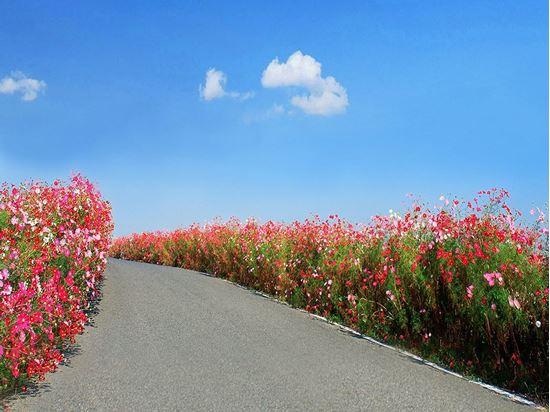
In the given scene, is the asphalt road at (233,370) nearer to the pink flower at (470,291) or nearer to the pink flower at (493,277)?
the pink flower at (470,291)

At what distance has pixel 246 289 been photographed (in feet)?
38.5

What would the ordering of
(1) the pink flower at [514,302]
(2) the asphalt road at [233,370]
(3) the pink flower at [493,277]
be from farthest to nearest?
(3) the pink flower at [493,277] → (1) the pink flower at [514,302] → (2) the asphalt road at [233,370]

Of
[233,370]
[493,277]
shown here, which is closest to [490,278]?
[493,277]

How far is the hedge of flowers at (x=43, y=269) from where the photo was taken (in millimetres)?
5605

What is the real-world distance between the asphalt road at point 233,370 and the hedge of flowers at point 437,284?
23.5 inches

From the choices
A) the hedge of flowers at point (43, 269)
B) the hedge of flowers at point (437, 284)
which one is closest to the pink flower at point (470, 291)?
the hedge of flowers at point (437, 284)

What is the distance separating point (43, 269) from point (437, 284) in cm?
521

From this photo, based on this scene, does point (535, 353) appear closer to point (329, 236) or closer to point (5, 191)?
point (329, 236)

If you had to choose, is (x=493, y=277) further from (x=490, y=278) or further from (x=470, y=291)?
(x=470, y=291)

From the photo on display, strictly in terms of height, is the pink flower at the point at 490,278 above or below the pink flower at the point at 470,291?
above

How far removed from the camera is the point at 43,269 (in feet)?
22.5

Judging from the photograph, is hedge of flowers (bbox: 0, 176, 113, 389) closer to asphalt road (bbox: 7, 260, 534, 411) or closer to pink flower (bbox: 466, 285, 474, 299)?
asphalt road (bbox: 7, 260, 534, 411)

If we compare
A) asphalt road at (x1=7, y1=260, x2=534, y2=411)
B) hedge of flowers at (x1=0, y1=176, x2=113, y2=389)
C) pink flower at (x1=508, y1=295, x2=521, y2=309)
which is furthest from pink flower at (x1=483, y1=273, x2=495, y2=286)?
hedge of flowers at (x1=0, y1=176, x2=113, y2=389)

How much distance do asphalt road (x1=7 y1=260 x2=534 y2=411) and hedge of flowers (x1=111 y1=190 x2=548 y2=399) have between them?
1.96 feet
